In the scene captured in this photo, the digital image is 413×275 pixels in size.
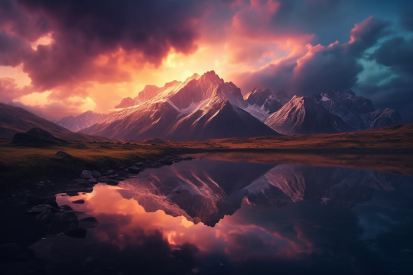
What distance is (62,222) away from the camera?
2280cm

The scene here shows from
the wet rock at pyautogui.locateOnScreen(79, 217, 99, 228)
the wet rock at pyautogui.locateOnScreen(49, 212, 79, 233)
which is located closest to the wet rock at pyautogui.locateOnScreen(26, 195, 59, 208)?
the wet rock at pyautogui.locateOnScreen(49, 212, 79, 233)

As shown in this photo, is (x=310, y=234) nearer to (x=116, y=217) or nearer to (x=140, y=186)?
(x=116, y=217)

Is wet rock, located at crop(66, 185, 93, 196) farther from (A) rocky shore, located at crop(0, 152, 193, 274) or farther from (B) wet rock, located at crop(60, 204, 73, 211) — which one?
(B) wet rock, located at crop(60, 204, 73, 211)

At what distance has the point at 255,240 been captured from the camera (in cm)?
2164

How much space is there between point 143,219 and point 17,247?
11.9m

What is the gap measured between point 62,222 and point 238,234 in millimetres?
17554

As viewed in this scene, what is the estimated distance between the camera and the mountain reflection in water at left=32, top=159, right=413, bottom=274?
A: 17.0 m

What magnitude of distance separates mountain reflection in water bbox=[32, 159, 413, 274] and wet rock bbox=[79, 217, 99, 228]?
0.91m

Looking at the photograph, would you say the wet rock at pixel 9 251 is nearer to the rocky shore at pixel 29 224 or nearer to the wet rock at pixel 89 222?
the rocky shore at pixel 29 224

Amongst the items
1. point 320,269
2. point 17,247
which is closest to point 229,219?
point 320,269

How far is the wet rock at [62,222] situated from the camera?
2175 cm

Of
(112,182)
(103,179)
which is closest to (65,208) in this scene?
(112,182)

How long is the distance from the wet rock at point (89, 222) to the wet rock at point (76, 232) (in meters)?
2.18

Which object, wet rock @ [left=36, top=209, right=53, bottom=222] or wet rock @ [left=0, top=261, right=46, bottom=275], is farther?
wet rock @ [left=36, top=209, right=53, bottom=222]
